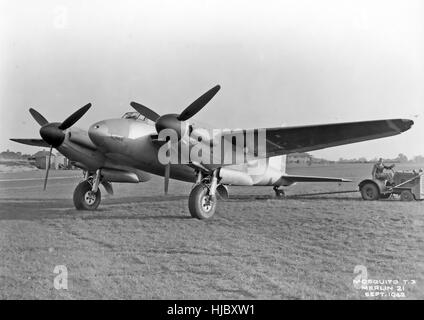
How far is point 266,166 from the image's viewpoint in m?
14.5

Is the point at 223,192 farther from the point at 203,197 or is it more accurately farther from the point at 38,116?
the point at 38,116

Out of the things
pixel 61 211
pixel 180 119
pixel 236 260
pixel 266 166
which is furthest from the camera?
pixel 266 166

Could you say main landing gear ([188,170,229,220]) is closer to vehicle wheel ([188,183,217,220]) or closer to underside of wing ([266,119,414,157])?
vehicle wheel ([188,183,217,220])

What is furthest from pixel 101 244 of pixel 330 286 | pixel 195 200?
pixel 330 286

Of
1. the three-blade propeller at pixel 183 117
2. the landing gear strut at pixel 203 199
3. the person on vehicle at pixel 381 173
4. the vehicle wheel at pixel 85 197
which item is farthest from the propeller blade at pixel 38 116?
the person on vehicle at pixel 381 173

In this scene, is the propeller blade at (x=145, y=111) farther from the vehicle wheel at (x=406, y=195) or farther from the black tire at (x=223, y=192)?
the vehicle wheel at (x=406, y=195)

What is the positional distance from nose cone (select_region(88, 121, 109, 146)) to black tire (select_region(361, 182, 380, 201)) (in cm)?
983

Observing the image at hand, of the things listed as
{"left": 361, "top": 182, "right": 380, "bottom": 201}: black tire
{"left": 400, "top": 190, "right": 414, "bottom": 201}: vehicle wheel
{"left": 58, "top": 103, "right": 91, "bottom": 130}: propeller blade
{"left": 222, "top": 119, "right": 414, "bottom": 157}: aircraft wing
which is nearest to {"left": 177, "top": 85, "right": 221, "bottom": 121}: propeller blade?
{"left": 222, "top": 119, "right": 414, "bottom": 157}: aircraft wing

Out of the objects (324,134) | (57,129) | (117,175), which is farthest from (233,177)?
(57,129)

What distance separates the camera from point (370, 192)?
14.5m

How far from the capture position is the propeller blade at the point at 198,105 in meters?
9.00

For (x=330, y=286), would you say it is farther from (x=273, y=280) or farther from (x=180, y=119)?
(x=180, y=119)
